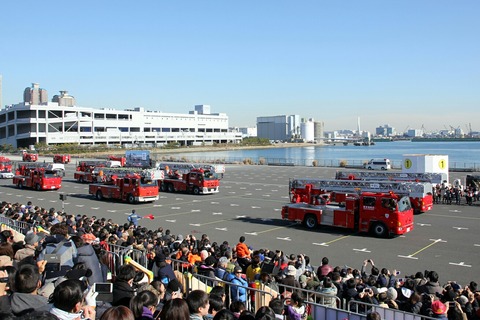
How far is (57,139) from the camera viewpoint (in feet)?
446

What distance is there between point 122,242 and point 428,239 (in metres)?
15.1

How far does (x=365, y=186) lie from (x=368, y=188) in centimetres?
80

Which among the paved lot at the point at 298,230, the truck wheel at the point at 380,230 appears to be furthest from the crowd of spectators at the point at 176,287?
the truck wheel at the point at 380,230

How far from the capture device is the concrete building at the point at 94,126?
5340 inches

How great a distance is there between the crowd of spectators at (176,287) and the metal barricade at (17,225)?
3.38 meters

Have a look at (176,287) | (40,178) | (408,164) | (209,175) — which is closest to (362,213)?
(176,287)

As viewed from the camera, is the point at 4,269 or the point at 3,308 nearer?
the point at 3,308

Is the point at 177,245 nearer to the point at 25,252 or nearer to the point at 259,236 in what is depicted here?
the point at 25,252

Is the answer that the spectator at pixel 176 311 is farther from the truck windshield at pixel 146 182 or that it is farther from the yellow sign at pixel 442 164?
the yellow sign at pixel 442 164

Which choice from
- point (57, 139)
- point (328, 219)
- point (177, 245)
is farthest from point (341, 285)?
point (57, 139)

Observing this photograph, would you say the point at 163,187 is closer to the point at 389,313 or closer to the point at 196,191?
the point at 196,191

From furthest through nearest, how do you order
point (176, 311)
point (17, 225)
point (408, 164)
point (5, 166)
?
1. point (5, 166)
2. point (408, 164)
3. point (17, 225)
4. point (176, 311)

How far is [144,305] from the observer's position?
6262mm

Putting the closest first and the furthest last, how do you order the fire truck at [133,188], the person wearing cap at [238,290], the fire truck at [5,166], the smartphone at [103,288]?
the smartphone at [103,288] < the person wearing cap at [238,290] < the fire truck at [133,188] < the fire truck at [5,166]
